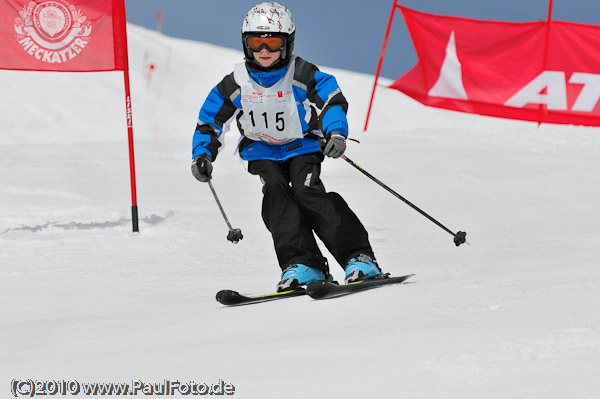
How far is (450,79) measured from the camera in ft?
39.6

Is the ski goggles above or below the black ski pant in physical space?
above

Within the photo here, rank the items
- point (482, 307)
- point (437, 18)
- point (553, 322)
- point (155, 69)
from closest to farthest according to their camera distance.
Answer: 1. point (553, 322)
2. point (482, 307)
3. point (437, 18)
4. point (155, 69)

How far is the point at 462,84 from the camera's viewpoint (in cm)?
1207

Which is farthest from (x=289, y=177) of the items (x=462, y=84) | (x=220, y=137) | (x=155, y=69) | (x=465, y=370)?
(x=155, y=69)

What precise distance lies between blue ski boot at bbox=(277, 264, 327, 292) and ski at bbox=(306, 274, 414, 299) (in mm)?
296

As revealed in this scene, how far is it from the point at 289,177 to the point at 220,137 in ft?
1.60

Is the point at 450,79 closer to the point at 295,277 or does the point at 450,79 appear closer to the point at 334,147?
the point at 334,147

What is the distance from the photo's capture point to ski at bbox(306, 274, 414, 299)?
11.6ft

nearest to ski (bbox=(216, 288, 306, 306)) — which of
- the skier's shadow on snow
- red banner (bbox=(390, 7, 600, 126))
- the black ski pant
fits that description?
the black ski pant

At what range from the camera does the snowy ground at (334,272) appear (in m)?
2.05

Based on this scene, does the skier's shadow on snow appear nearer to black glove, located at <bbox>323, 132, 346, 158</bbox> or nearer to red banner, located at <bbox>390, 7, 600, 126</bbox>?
black glove, located at <bbox>323, 132, 346, 158</bbox>

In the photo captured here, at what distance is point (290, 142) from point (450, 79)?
26.9ft

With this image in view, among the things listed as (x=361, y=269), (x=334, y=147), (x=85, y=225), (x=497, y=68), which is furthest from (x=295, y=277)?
(x=497, y=68)

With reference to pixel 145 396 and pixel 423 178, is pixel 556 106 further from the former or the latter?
pixel 145 396
